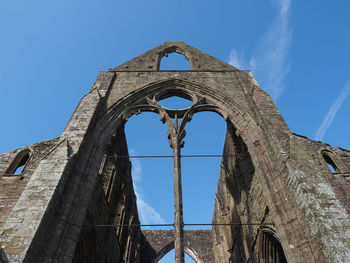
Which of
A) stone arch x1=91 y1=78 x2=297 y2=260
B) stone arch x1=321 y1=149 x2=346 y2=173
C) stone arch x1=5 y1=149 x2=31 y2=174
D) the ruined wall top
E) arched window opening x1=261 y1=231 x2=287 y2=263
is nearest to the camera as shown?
stone arch x1=91 y1=78 x2=297 y2=260

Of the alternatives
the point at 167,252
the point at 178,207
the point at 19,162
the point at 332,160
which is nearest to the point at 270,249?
the point at 332,160

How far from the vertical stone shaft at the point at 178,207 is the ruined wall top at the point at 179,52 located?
158 inches

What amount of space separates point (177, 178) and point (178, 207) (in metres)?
0.73

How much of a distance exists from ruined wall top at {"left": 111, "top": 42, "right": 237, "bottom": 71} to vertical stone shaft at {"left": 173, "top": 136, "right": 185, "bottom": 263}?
13.2 feet

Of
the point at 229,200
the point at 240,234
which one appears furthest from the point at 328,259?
the point at 229,200

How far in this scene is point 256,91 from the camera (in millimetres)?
7840

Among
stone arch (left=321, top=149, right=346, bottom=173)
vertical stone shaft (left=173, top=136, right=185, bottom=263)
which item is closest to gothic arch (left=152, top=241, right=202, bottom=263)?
stone arch (left=321, top=149, right=346, bottom=173)

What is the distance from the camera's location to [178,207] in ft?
17.4

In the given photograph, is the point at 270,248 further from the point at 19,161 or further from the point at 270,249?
the point at 19,161

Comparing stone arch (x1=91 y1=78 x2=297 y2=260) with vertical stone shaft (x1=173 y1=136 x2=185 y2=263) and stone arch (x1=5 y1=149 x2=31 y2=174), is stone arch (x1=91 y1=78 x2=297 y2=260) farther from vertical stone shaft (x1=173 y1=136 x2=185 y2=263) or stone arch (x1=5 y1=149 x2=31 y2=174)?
stone arch (x1=5 y1=149 x2=31 y2=174)

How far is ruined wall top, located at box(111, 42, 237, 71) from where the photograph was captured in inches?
374

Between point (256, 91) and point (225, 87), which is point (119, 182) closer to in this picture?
point (225, 87)

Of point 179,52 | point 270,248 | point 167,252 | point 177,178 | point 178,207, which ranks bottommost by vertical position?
point 178,207

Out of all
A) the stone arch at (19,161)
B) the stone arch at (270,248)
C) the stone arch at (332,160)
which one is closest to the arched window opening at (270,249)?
the stone arch at (270,248)
